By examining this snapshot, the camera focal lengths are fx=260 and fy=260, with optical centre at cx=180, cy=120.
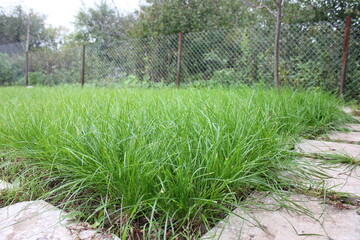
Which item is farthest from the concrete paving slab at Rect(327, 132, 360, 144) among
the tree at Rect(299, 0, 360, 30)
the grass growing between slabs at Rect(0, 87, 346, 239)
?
the tree at Rect(299, 0, 360, 30)

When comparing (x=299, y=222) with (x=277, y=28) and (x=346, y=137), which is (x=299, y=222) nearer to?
(x=346, y=137)

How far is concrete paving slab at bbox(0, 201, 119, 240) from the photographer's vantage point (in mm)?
683

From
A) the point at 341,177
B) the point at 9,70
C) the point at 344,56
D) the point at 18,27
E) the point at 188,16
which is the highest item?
the point at 18,27

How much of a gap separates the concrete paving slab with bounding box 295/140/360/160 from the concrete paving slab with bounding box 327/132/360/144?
144mm

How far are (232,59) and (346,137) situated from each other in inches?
141

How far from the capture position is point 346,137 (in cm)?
175

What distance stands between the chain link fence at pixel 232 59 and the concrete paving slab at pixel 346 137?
7.12 ft

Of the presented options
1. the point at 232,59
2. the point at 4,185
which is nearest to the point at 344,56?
the point at 232,59

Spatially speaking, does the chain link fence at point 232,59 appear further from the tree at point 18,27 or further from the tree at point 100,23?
the tree at point 18,27

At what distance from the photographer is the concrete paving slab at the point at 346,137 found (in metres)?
1.65

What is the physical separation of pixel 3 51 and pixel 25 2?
18.2 feet

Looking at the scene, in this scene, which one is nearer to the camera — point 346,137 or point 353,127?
point 346,137

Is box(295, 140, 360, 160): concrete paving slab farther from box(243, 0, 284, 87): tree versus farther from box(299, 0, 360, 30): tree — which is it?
box(299, 0, 360, 30): tree

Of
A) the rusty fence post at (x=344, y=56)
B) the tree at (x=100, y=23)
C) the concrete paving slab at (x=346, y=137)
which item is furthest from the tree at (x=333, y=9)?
the tree at (x=100, y=23)
